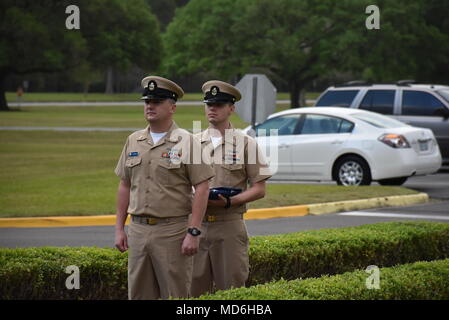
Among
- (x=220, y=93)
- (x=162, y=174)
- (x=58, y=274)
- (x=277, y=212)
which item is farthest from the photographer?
(x=277, y=212)

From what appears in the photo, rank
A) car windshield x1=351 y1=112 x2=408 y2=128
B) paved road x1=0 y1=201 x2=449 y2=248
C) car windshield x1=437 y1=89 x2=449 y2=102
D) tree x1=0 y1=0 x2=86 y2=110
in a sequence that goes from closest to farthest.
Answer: paved road x1=0 y1=201 x2=449 y2=248 → car windshield x1=351 y1=112 x2=408 y2=128 → car windshield x1=437 y1=89 x2=449 y2=102 → tree x1=0 y1=0 x2=86 y2=110

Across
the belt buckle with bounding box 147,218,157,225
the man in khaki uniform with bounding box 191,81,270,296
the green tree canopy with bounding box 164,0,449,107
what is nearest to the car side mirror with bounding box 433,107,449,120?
the man in khaki uniform with bounding box 191,81,270,296

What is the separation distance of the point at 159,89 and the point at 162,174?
1.72ft

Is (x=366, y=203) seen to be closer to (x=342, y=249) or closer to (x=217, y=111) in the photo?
(x=342, y=249)

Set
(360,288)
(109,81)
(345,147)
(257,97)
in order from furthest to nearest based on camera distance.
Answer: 1. (109,81)
2. (345,147)
3. (257,97)
4. (360,288)

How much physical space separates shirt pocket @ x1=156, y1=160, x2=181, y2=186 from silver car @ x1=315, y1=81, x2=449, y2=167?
14.9 meters

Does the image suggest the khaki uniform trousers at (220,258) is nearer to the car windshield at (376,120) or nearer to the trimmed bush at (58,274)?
the trimmed bush at (58,274)

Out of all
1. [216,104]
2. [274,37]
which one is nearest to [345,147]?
[216,104]

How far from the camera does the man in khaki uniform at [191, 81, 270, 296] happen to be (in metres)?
6.15

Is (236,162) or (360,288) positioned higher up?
(236,162)

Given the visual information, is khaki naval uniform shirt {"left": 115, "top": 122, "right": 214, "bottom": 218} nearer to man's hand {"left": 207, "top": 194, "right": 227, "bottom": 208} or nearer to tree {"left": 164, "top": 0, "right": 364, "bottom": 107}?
man's hand {"left": 207, "top": 194, "right": 227, "bottom": 208}

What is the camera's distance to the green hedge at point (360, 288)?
18.0ft

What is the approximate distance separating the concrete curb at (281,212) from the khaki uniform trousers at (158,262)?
22.3ft

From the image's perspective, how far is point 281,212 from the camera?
13.6 meters
